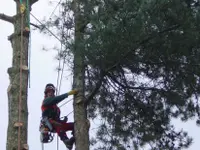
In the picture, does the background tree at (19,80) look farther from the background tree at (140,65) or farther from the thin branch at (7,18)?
the background tree at (140,65)

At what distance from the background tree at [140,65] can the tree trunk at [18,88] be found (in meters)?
0.66

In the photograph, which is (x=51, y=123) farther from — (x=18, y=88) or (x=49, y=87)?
(x=18, y=88)

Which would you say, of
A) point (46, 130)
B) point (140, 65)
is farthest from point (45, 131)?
point (140, 65)

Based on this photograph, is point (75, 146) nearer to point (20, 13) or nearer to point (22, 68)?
point (22, 68)

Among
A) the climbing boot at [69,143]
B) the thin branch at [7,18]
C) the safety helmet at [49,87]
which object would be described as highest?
the thin branch at [7,18]

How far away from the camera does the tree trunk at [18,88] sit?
628cm

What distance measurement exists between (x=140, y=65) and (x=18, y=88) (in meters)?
1.82

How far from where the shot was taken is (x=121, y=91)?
7684 mm

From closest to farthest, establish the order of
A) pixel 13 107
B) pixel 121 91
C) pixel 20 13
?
pixel 13 107, pixel 20 13, pixel 121 91

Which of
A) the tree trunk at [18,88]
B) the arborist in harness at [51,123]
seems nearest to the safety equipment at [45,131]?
the arborist in harness at [51,123]

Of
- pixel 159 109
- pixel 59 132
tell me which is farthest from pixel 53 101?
pixel 159 109

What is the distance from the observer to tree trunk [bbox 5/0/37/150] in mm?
6279

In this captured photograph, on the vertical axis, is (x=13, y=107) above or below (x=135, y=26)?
below

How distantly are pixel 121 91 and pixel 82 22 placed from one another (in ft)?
3.93
